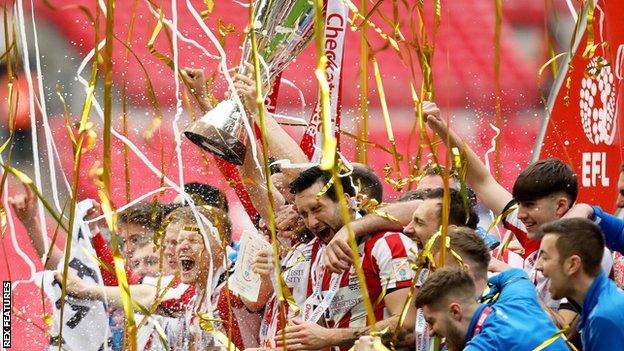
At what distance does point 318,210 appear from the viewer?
3801 mm

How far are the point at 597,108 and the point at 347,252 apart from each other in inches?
105

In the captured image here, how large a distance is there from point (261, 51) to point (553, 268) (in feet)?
2.89

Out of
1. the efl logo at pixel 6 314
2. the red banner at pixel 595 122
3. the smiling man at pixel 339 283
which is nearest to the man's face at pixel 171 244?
the smiling man at pixel 339 283

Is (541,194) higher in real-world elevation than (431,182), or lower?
higher

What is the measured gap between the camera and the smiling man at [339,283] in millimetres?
3664

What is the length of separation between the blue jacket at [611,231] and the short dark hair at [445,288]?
55 centimetres

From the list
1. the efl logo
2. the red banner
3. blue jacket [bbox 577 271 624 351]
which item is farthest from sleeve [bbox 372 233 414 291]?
the red banner

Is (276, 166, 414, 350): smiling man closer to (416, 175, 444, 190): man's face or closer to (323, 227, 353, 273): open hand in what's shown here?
(323, 227, 353, 273): open hand

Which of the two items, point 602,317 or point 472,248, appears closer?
point 602,317

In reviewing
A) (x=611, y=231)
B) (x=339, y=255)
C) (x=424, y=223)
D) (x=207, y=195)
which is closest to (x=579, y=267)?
(x=611, y=231)

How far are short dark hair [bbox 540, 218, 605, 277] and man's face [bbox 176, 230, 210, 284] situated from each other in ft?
4.10

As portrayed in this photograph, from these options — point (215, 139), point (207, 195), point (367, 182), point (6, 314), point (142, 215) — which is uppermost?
point (215, 139)

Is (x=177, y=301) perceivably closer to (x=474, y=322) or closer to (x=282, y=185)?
(x=282, y=185)

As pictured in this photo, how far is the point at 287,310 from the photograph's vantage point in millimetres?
3973
